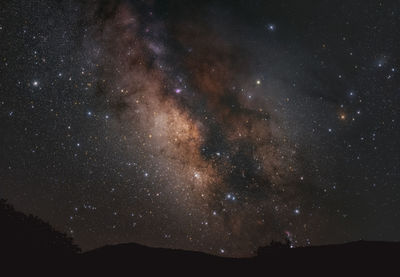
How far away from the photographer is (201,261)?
10.7m

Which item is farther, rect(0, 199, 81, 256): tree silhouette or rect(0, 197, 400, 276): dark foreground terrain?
rect(0, 199, 81, 256): tree silhouette

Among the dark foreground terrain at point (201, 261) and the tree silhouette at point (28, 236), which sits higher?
the tree silhouette at point (28, 236)

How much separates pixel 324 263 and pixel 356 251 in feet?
4.15

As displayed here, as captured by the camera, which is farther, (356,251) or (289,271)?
(356,251)

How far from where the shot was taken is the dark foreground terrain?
9391mm

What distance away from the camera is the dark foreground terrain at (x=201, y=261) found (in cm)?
939

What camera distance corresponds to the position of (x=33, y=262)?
10250mm

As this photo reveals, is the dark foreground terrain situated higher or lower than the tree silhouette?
lower

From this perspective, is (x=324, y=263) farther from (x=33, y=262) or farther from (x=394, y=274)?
(x=33, y=262)

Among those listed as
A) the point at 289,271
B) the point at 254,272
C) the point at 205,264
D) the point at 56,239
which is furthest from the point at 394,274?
the point at 56,239

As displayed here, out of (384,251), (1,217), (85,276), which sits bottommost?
(85,276)

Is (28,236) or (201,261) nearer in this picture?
(201,261)

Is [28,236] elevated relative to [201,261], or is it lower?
elevated

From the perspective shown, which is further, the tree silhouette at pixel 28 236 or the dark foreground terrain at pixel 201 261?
the tree silhouette at pixel 28 236
